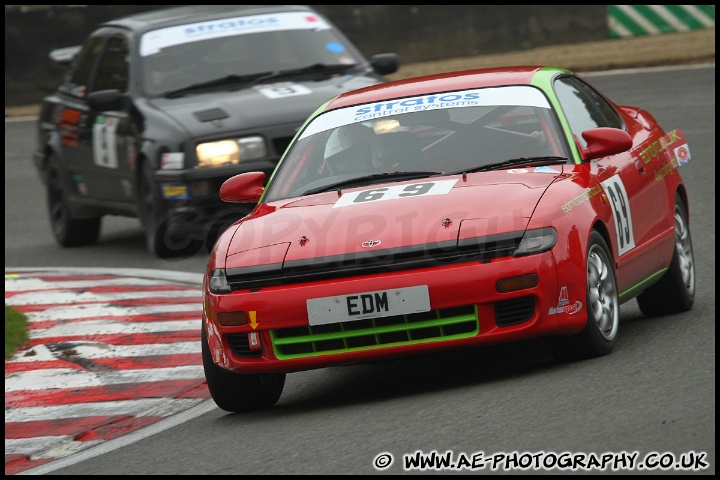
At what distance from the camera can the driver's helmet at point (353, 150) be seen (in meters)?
7.68

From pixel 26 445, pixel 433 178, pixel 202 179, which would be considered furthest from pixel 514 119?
pixel 202 179

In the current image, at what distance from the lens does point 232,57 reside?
1267cm

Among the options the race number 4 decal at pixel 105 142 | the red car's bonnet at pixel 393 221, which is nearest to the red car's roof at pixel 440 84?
the red car's bonnet at pixel 393 221

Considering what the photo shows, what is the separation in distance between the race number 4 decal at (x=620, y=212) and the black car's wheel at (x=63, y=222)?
23.6 ft

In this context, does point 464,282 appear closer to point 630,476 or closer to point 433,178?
point 433,178

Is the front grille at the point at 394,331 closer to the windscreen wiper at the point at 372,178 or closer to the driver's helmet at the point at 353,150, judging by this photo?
the windscreen wiper at the point at 372,178

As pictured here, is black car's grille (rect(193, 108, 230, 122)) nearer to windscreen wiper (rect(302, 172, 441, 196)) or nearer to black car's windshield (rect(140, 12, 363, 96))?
black car's windshield (rect(140, 12, 363, 96))

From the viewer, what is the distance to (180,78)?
12.5 m

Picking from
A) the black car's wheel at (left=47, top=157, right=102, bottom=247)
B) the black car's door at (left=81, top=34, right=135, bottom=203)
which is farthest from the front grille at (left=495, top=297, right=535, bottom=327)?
the black car's wheel at (left=47, top=157, right=102, bottom=247)

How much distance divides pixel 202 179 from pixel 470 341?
5274 mm

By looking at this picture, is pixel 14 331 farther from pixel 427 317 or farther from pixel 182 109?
pixel 427 317

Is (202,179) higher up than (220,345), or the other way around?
(220,345)

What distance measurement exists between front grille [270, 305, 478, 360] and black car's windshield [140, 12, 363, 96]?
6118 millimetres

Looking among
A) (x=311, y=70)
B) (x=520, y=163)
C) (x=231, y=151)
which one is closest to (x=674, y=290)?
(x=520, y=163)
